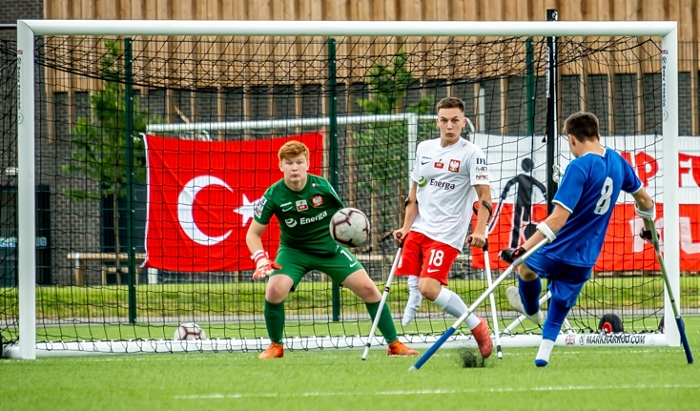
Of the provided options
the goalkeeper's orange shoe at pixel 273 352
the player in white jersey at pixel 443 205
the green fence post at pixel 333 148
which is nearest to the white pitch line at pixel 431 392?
the player in white jersey at pixel 443 205

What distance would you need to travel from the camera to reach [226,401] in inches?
226

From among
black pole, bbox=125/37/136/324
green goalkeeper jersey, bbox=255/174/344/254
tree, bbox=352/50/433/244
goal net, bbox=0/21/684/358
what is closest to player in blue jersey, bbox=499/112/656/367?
green goalkeeper jersey, bbox=255/174/344/254

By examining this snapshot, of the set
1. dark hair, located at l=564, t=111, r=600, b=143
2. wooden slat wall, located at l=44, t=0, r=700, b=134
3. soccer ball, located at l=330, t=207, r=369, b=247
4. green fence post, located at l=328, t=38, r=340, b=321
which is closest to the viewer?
dark hair, located at l=564, t=111, r=600, b=143

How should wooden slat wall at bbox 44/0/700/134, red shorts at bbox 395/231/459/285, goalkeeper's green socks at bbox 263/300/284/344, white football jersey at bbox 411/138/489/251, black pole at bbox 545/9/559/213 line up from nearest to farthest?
red shorts at bbox 395/231/459/285 → white football jersey at bbox 411/138/489/251 → goalkeeper's green socks at bbox 263/300/284/344 → black pole at bbox 545/9/559/213 → wooden slat wall at bbox 44/0/700/134

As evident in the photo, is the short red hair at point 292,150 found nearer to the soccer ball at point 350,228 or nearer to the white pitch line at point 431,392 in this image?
the soccer ball at point 350,228

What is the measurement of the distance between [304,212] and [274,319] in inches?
33.4

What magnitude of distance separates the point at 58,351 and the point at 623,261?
6.99 m

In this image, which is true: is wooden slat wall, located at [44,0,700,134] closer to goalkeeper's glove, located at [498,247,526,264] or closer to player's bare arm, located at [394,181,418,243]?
player's bare arm, located at [394,181,418,243]

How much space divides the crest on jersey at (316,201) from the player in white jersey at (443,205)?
2.12ft

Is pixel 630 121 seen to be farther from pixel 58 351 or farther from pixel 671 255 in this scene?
pixel 58 351

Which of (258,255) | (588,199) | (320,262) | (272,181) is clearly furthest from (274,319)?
(272,181)

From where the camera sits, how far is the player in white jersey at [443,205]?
831 cm

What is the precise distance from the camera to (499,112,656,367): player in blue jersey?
7.14 meters

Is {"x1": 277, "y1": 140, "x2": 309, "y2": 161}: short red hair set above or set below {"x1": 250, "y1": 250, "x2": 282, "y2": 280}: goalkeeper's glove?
above
